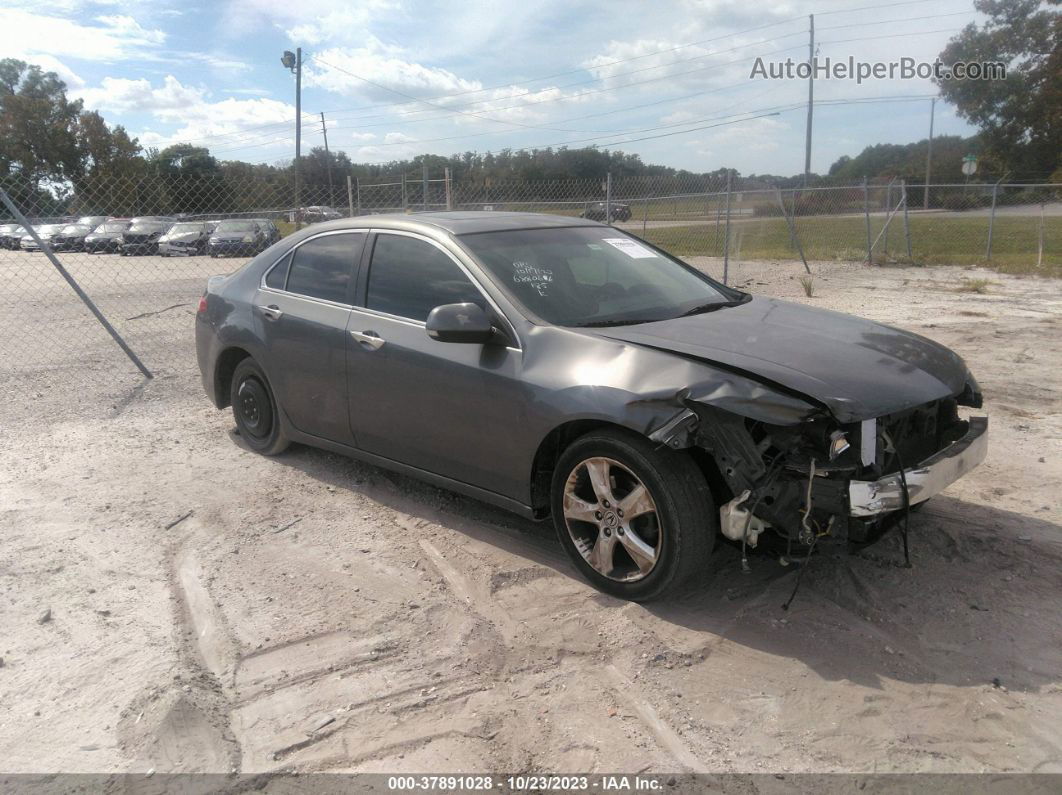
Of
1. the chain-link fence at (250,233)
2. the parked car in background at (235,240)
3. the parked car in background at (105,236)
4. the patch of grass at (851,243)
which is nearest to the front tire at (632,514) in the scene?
the chain-link fence at (250,233)

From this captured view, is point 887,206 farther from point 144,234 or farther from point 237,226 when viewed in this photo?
point 144,234

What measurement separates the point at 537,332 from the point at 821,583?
1719mm

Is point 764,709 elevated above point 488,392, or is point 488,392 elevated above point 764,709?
point 488,392

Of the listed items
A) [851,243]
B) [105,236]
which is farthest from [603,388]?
[851,243]

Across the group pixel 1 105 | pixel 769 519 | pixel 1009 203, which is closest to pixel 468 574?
pixel 769 519

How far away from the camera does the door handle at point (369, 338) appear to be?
4.41 meters

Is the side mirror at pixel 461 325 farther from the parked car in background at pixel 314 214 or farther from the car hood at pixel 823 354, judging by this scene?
the parked car in background at pixel 314 214

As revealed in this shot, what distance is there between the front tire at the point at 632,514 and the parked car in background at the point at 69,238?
17299mm

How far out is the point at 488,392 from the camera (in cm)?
389

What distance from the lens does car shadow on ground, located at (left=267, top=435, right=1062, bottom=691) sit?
3102 millimetres

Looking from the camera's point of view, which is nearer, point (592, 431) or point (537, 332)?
point (592, 431)

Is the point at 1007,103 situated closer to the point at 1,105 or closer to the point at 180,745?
the point at 180,745

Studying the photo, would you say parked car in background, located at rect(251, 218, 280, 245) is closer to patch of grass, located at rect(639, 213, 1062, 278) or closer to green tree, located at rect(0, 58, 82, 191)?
patch of grass, located at rect(639, 213, 1062, 278)

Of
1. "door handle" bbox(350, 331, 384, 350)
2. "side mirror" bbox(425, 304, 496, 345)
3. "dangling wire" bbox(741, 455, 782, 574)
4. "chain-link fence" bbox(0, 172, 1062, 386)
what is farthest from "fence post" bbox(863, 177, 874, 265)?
"dangling wire" bbox(741, 455, 782, 574)
